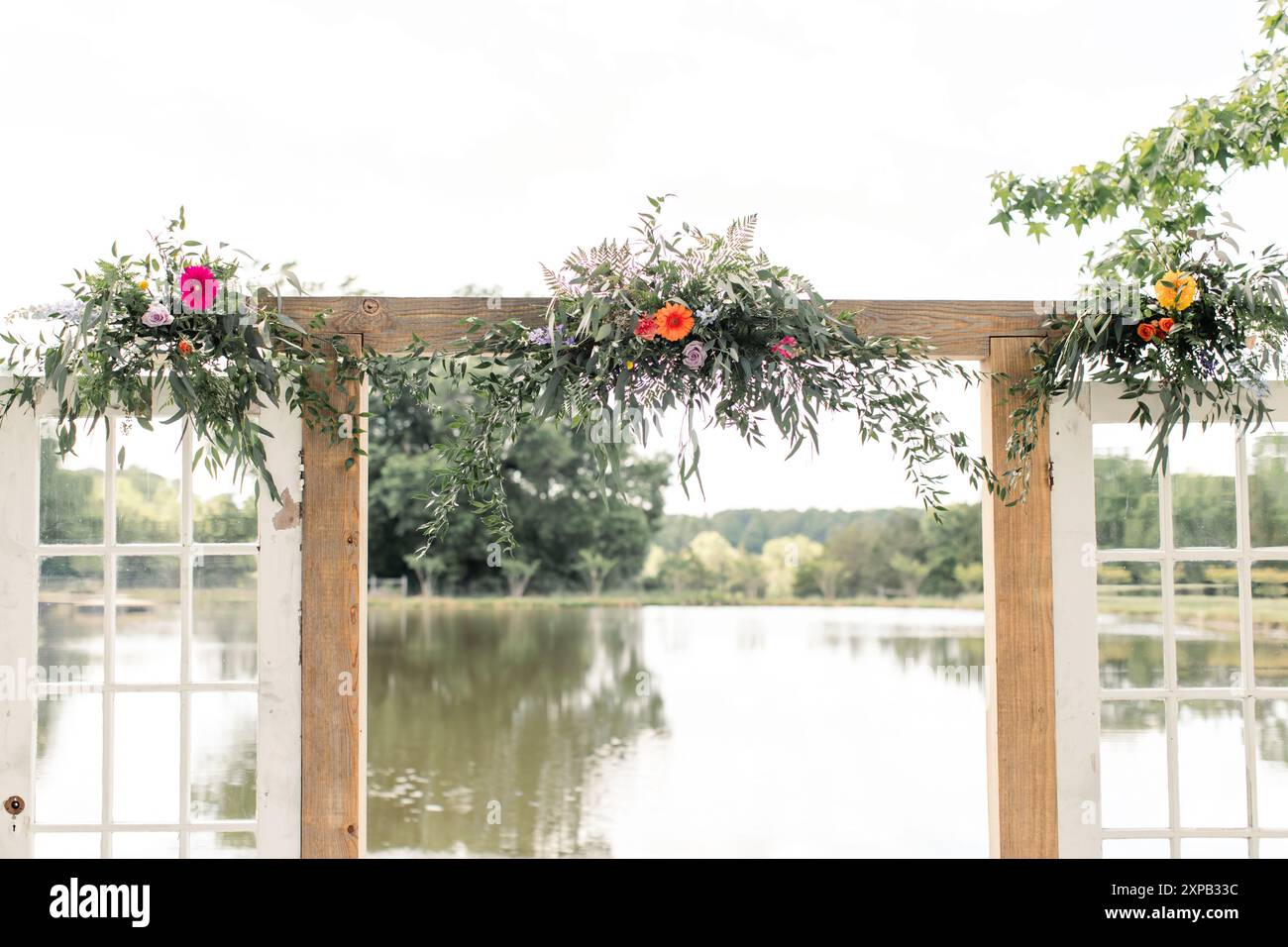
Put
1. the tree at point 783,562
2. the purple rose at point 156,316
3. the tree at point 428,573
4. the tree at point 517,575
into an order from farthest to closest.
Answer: the tree at point 517,575
the tree at point 428,573
the tree at point 783,562
the purple rose at point 156,316

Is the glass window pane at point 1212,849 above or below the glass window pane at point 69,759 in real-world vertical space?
below

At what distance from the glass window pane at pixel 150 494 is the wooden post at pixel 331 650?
0.35 m

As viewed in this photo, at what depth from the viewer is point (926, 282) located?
41.1 feet

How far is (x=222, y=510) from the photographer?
215cm

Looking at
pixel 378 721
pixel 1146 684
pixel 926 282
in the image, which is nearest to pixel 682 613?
pixel 378 721

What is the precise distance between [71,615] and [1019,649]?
7.38 ft

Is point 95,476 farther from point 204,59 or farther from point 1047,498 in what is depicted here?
point 204,59

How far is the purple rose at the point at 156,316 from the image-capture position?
187 cm

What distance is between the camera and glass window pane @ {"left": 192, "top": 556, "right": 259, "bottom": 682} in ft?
7.00

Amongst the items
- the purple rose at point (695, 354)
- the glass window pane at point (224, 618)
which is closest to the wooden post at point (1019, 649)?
the purple rose at point (695, 354)

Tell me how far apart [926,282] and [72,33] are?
10059mm

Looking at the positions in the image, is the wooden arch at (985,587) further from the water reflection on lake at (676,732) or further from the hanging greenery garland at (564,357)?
the water reflection on lake at (676,732)

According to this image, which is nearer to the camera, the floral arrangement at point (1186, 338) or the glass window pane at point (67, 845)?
the floral arrangement at point (1186, 338)

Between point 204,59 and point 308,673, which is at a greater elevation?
point 204,59
